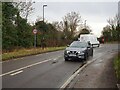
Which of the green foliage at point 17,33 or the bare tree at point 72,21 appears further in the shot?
the bare tree at point 72,21

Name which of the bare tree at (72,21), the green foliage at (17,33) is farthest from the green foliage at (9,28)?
the bare tree at (72,21)

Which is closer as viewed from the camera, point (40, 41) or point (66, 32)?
point (40, 41)

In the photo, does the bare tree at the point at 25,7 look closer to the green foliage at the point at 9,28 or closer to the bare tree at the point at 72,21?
the green foliage at the point at 9,28

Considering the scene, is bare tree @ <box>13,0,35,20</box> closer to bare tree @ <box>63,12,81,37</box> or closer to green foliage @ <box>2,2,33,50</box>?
green foliage @ <box>2,2,33,50</box>

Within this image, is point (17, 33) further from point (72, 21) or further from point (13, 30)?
point (72, 21)

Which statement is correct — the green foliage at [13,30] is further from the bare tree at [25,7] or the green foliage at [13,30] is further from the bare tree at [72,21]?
the bare tree at [72,21]

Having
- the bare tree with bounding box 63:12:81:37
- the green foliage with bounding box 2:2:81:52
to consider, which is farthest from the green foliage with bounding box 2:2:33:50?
the bare tree with bounding box 63:12:81:37

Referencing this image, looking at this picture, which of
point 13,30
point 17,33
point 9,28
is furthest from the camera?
point 17,33

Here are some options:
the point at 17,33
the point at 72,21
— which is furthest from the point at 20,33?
the point at 72,21

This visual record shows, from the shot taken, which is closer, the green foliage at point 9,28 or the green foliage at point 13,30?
the green foliage at point 9,28

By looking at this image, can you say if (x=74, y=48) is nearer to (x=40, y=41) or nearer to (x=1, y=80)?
(x=1, y=80)

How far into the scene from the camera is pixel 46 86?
1216cm

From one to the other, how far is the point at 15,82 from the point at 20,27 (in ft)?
112

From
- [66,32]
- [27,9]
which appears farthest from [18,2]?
[66,32]
